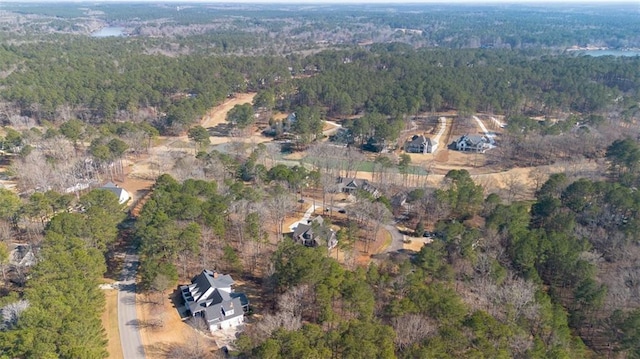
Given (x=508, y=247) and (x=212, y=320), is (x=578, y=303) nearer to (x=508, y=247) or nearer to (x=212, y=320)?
(x=508, y=247)

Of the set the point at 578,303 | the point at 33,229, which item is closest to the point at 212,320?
the point at 33,229

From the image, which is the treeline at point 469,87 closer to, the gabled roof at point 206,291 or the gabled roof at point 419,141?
the gabled roof at point 419,141

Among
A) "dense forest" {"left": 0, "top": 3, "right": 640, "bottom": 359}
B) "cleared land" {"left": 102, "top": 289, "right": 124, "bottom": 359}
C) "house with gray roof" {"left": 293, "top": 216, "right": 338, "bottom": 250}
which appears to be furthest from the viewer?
"house with gray roof" {"left": 293, "top": 216, "right": 338, "bottom": 250}

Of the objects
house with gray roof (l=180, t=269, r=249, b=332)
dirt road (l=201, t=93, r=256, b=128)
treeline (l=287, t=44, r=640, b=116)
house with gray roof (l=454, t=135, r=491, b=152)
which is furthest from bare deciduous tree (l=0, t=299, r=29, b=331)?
treeline (l=287, t=44, r=640, b=116)

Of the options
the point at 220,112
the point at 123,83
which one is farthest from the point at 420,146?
the point at 123,83

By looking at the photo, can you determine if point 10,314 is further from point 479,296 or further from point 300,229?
point 479,296

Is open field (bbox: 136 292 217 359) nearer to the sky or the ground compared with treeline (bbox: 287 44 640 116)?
nearer to the ground

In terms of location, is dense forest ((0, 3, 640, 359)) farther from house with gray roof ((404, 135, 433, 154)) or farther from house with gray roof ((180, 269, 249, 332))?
house with gray roof ((404, 135, 433, 154))
